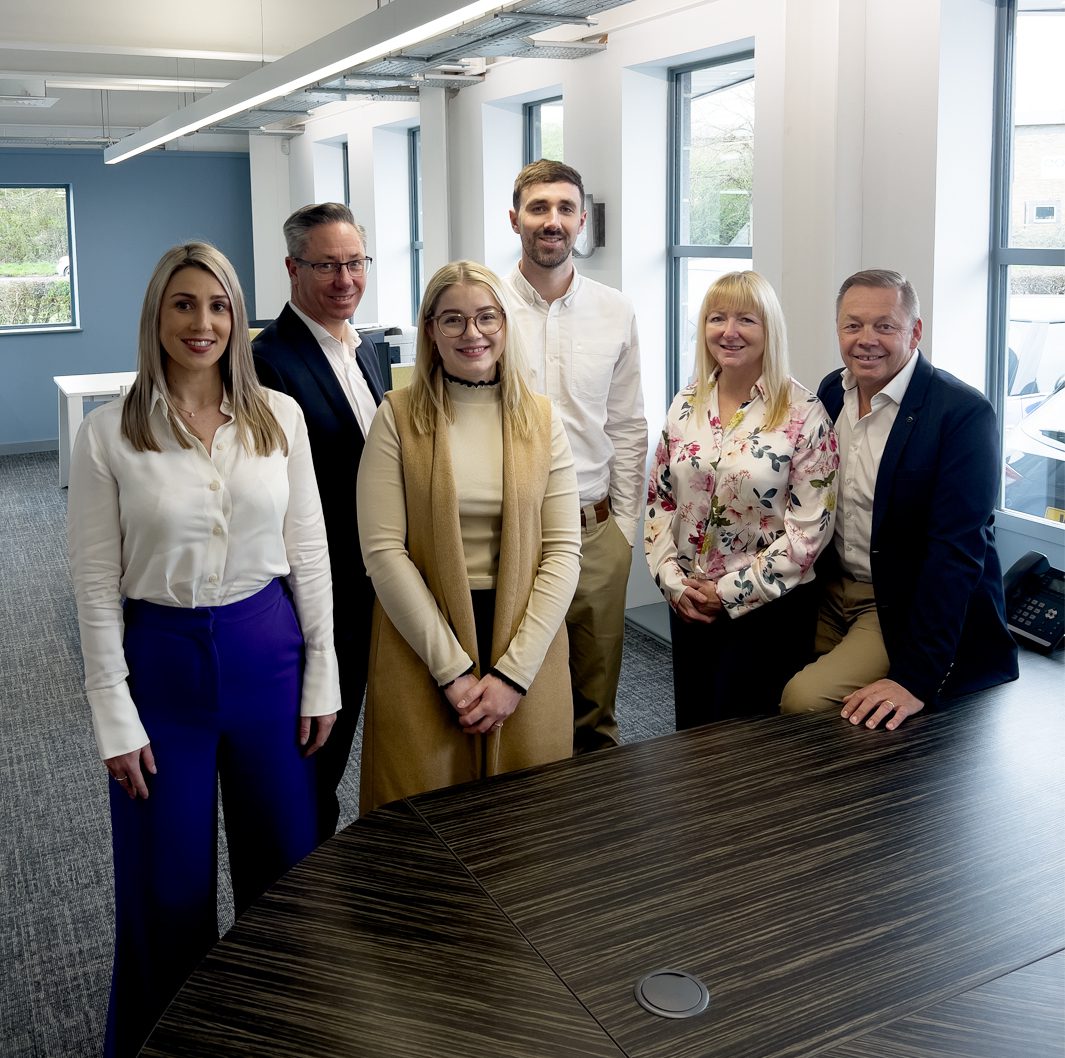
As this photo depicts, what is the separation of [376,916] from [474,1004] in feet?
0.75

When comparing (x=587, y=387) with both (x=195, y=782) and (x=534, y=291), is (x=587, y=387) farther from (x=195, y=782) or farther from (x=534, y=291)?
(x=195, y=782)

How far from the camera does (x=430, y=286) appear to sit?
2.26 metres

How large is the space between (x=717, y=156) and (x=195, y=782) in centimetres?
376

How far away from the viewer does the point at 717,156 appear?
4.84 metres

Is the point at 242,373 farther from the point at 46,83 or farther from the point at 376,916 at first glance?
the point at 46,83

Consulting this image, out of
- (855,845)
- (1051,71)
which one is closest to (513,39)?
(1051,71)

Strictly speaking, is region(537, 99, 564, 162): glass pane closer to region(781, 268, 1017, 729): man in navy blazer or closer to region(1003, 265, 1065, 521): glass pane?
region(1003, 265, 1065, 521): glass pane

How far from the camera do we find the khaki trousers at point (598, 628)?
294cm

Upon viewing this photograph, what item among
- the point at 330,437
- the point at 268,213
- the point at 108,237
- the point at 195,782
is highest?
the point at 268,213

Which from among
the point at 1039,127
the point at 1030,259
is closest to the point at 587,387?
the point at 1030,259

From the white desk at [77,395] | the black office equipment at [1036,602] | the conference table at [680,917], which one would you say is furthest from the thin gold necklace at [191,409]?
the white desk at [77,395]

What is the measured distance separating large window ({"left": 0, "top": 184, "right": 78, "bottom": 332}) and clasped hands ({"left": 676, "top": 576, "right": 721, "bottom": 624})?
922 centimetres

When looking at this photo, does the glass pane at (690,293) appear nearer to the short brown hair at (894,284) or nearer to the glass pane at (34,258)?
the short brown hair at (894,284)

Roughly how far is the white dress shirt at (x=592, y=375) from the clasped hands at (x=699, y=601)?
436 mm
